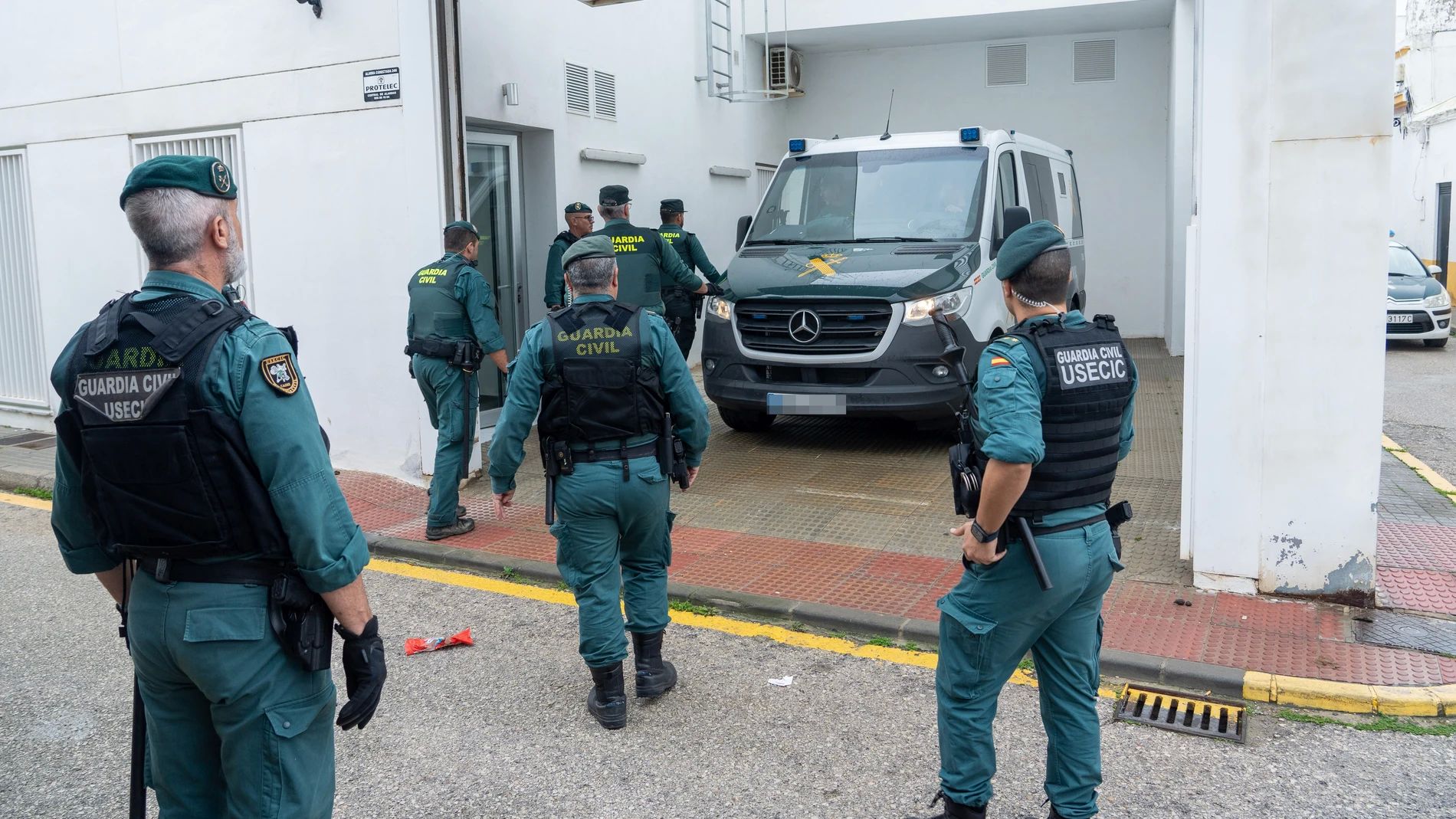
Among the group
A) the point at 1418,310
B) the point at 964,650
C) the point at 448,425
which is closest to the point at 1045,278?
the point at 964,650

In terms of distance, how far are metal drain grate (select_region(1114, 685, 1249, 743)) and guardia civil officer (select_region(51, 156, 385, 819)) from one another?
3.02m

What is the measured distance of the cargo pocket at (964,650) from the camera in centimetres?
327

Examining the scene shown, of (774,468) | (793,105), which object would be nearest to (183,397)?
(774,468)

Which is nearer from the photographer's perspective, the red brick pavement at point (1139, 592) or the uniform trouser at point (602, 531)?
the uniform trouser at point (602, 531)

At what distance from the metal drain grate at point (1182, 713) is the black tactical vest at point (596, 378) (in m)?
2.20

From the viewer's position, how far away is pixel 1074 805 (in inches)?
131

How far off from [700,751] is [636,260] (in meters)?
5.30

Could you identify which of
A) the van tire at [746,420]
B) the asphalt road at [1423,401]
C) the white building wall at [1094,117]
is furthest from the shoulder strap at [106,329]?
the white building wall at [1094,117]

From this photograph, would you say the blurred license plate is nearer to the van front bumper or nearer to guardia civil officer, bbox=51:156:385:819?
the van front bumper

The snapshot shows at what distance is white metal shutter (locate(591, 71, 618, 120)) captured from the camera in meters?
10.9

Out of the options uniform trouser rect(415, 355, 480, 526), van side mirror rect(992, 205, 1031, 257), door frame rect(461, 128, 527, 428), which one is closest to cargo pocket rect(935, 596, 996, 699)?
uniform trouser rect(415, 355, 480, 526)

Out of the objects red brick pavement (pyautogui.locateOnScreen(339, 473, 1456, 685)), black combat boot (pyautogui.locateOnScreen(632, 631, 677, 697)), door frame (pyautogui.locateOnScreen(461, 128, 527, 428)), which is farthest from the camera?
door frame (pyautogui.locateOnScreen(461, 128, 527, 428))

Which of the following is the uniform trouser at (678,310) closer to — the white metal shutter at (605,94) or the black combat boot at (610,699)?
the white metal shutter at (605,94)

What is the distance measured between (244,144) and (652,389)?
575cm
